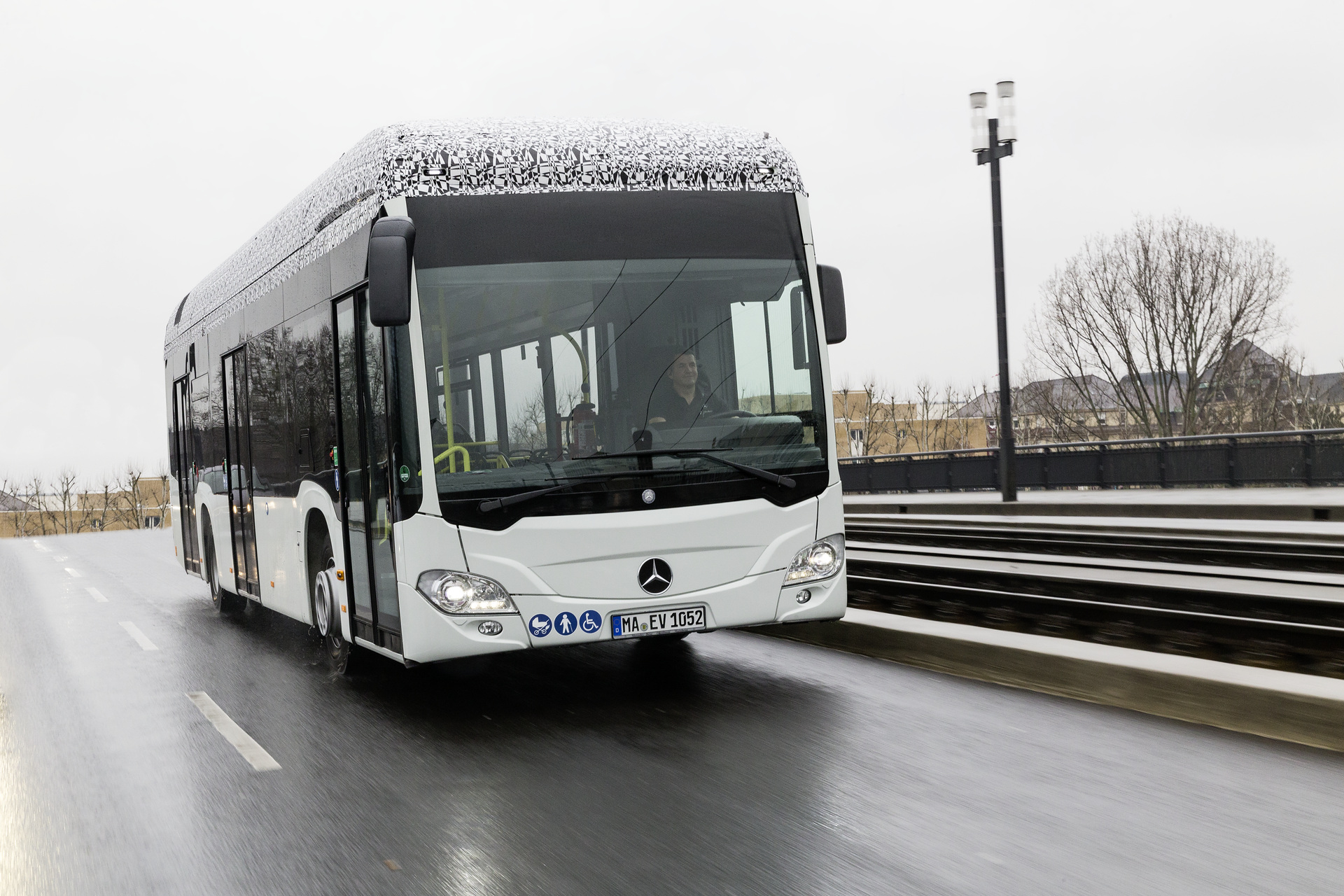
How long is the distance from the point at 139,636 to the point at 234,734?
204 inches

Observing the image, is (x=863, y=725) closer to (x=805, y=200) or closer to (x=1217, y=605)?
(x=805, y=200)

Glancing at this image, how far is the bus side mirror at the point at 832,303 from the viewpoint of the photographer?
7633 millimetres

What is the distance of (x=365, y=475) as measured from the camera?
758 centimetres

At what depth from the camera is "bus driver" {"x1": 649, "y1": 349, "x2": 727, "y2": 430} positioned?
7.12 metres

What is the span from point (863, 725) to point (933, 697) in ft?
2.58

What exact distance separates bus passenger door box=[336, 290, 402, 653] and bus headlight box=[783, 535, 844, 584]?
7.15 feet

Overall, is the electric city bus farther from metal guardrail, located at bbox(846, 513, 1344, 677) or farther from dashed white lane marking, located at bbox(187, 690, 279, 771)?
metal guardrail, located at bbox(846, 513, 1344, 677)

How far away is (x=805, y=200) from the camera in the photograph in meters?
7.80

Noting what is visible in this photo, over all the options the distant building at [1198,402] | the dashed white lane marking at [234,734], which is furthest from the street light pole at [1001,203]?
the dashed white lane marking at [234,734]

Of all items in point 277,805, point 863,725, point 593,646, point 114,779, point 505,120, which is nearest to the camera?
point 277,805

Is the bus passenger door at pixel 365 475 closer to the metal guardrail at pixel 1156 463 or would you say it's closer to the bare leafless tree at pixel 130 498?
the metal guardrail at pixel 1156 463

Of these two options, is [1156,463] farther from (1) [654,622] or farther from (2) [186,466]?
(1) [654,622]

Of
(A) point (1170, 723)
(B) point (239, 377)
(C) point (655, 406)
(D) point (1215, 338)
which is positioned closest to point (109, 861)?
(C) point (655, 406)

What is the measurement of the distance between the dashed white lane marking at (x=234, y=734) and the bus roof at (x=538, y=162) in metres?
2.87
